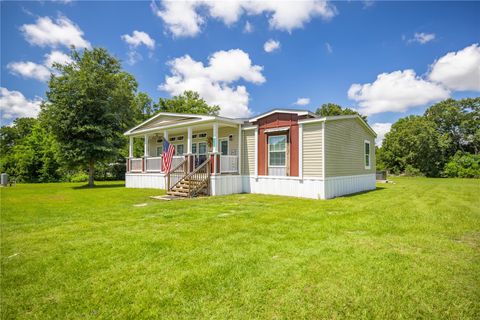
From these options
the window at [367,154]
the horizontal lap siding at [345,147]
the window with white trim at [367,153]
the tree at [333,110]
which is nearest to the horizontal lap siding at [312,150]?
the horizontal lap siding at [345,147]

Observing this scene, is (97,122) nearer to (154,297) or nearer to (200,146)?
(200,146)

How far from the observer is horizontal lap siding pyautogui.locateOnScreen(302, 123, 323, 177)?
33.1 feet

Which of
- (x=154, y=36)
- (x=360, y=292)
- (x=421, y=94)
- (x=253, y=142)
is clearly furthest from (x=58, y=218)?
(x=421, y=94)

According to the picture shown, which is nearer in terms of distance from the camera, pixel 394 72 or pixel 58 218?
pixel 58 218

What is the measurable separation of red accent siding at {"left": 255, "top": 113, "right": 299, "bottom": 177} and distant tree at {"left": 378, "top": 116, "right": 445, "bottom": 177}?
93.5ft

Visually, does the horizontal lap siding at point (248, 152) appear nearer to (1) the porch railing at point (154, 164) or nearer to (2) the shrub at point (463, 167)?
(1) the porch railing at point (154, 164)

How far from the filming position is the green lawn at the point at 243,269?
2.34 m

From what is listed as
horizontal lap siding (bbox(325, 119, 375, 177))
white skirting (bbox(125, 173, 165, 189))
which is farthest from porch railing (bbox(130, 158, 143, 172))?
horizontal lap siding (bbox(325, 119, 375, 177))

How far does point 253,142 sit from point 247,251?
29.0 ft

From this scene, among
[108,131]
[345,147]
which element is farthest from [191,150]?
[345,147]

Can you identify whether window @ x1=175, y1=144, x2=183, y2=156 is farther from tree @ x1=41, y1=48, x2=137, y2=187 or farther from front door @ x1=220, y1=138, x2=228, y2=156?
tree @ x1=41, y1=48, x2=137, y2=187

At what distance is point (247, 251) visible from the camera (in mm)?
3799

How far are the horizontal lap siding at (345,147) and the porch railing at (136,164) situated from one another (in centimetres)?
1180

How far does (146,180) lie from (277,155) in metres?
8.90
